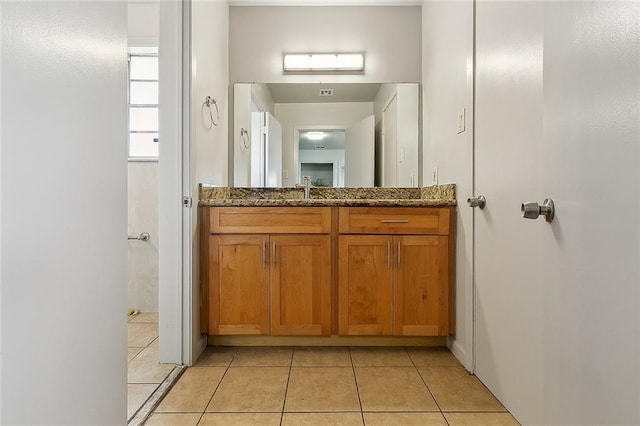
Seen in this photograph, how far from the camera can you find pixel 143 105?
2.96 m

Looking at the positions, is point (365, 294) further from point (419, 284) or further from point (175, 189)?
Result: point (175, 189)

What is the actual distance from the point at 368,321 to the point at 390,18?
212 cm

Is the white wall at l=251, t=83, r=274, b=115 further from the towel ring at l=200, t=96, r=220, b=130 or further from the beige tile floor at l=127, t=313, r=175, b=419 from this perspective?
the beige tile floor at l=127, t=313, r=175, b=419

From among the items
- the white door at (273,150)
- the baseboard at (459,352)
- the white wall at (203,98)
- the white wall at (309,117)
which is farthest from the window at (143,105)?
the baseboard at (459,352)

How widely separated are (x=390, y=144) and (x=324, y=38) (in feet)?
2.99

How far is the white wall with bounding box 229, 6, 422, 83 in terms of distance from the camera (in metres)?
2.69

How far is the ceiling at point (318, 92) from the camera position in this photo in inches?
107

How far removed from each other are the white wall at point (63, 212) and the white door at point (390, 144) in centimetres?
194

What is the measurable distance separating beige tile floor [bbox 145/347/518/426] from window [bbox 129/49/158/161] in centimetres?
173

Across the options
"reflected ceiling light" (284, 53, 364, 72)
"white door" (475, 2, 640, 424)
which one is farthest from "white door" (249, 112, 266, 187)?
"white door" (475, 2, 640, 424)

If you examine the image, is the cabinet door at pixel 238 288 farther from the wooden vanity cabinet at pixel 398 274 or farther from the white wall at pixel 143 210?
the white wall at pixel 143 210

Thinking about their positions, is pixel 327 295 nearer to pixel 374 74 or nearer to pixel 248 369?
pixel 248 369

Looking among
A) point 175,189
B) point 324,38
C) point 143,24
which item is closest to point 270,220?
point 175,189

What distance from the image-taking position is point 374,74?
8.93 feet
